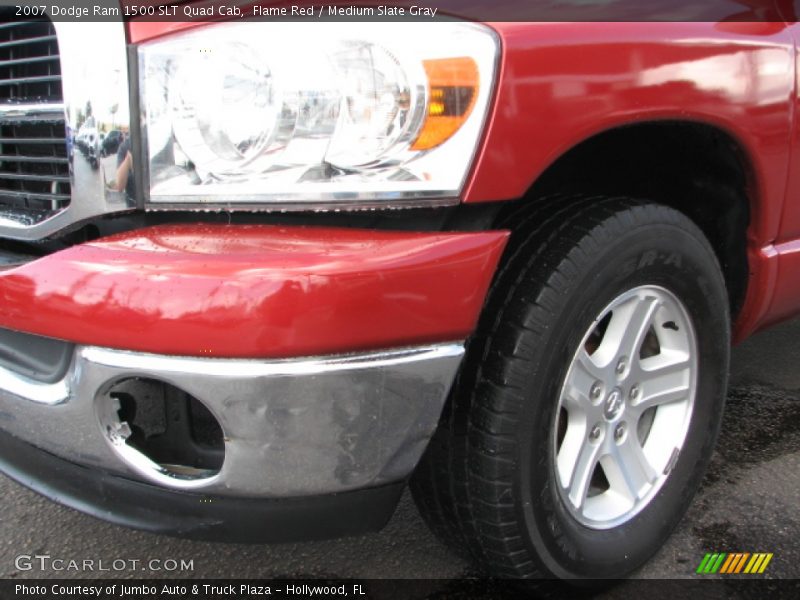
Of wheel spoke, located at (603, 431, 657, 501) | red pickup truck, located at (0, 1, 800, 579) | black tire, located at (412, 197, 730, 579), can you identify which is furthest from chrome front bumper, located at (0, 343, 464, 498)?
wheel spoke, located at (603, 431, 657, 501)

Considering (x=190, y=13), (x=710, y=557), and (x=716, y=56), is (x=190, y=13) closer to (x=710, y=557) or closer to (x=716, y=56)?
(x=716, y=56)

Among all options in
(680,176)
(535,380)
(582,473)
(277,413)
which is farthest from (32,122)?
(680,176)

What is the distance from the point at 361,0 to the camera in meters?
1.34

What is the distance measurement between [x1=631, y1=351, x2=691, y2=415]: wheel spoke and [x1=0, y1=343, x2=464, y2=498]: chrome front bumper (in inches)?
28.3

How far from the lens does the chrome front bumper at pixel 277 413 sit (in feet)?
4.08

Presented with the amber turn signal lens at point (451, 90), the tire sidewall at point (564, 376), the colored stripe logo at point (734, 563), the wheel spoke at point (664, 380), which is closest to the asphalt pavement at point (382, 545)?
the colored stripe logo at point (734, 563)

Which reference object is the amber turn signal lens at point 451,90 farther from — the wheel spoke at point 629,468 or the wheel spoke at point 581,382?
the wheel spoke at point 629,468

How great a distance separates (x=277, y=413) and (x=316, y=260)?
0.26 metres

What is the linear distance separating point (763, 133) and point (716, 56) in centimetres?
29

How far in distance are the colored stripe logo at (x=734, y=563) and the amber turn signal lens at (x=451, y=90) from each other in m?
1.33

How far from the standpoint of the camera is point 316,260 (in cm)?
122

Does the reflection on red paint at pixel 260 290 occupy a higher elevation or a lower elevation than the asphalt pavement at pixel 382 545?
higher

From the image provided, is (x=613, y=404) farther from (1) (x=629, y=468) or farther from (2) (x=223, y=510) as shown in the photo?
(2) (x=223, y=510)

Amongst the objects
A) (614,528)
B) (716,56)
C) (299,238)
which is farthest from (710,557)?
(299,238)
